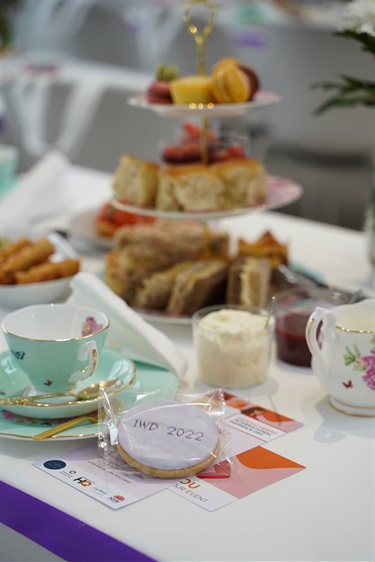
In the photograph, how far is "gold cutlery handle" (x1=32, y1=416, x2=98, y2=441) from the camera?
94 cm

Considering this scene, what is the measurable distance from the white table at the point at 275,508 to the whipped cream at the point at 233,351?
24 millimetres

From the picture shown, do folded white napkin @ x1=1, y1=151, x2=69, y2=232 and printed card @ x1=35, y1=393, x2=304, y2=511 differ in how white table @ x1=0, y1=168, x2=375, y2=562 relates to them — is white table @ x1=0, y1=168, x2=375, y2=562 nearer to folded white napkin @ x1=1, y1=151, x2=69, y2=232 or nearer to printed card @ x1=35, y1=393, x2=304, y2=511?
printed card @ x1=35, y1=393, x2=304, y2=511

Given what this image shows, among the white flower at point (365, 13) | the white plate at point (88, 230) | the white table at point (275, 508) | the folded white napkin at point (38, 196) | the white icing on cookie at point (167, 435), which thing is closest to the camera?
the white table at point (275, 508)

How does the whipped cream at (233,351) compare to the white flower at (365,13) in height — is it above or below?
below

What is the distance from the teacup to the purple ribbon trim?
5.8 inches

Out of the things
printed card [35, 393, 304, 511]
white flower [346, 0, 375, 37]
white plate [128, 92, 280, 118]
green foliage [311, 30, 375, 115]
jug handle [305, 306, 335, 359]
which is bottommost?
printed card [35, 393, 304, 511]

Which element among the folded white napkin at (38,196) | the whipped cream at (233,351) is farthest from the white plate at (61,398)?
the folded white napkin at (38,196)

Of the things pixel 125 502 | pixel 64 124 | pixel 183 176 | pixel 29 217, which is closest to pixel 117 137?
pixel 64 124

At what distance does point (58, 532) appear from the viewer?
85 cm

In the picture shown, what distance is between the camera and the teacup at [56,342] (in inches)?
38.4

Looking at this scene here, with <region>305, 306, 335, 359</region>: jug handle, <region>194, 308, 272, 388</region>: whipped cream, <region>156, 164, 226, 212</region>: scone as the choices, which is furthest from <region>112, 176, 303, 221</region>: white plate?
<region>305, 306, 335, 359</region>: jug handle

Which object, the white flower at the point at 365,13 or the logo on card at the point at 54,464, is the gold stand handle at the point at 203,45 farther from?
the logo on card at the point at 54,464

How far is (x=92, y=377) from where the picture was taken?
3.50 feet

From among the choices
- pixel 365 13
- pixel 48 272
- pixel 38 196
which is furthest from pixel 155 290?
pixel 38 196
